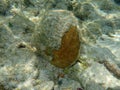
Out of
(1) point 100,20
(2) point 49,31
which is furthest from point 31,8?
(2) point 49,31

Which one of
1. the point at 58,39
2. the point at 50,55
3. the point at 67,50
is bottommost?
the point at 50,55

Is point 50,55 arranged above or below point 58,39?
below

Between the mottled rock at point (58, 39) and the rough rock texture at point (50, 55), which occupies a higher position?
the mottled rock at point (58, 39)

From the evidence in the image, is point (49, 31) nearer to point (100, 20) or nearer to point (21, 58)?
point (21, 58)

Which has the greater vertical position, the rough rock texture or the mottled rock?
the mottled rock
